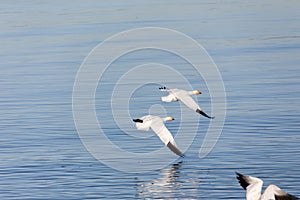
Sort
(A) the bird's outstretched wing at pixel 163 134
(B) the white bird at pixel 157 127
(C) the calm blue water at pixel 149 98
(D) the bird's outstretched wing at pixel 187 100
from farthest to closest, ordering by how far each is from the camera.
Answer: (D) the bird's outstretched wing at pixel 187 100 < (B) the white bird at pixel 157 127 < (A) the bird's outstretched wing at pixel 163 134 < (C) the calm blue water at pixel 149 98

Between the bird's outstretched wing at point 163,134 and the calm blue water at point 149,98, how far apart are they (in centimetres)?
33

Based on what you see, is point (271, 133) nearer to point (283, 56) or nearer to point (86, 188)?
point (86, 188)

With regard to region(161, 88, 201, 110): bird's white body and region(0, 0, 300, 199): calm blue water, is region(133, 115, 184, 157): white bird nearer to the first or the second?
region(0, 0, 300, 199): calm blue water

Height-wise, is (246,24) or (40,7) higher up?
(40,7)

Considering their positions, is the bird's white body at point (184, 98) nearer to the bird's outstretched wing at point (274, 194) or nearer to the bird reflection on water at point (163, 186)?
the bird reflection on water at point (163, 186)

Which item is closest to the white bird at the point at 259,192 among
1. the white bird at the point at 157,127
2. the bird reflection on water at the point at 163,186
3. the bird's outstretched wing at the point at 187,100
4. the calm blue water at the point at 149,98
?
the calm blue water at the point at 149,98

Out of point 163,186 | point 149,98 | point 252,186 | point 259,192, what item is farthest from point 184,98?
point 259,192

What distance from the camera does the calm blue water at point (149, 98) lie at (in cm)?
1317

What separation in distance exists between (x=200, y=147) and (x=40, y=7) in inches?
822

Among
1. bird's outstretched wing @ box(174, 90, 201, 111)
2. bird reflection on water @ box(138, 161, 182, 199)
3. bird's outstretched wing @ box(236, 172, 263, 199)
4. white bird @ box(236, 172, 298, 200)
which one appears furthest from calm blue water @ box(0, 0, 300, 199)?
white bird @ box(236, 172, 298, 200)

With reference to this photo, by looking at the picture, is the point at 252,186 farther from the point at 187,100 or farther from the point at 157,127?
the point at 187,100

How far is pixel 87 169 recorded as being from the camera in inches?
550

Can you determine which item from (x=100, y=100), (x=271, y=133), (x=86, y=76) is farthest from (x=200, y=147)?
(x=86, y=76)

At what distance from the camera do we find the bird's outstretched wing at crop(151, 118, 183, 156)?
14078 millimetres
